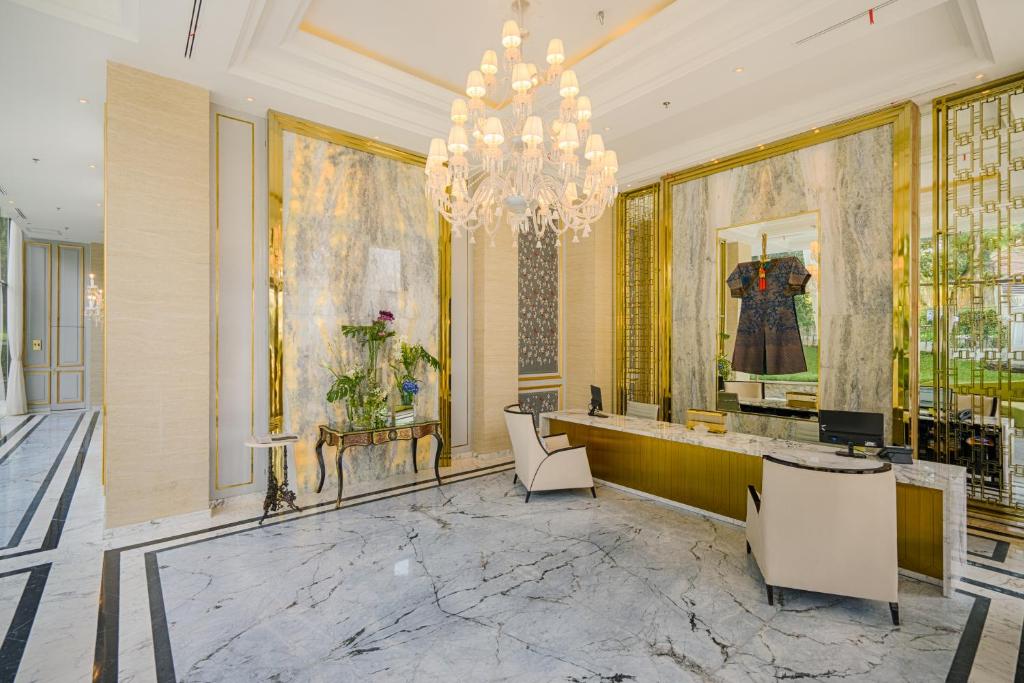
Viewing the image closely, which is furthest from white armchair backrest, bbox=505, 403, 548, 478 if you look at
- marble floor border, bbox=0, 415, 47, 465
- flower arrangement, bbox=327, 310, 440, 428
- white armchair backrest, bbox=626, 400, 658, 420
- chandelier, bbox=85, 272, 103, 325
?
chandelier, bbox=85, 272, 103, 325

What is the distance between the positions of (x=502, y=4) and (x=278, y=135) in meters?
2.49

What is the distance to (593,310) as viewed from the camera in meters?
7.02

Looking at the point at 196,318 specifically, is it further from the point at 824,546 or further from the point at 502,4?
the point at 824,546

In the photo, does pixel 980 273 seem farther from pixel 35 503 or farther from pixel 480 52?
pixel 35 503

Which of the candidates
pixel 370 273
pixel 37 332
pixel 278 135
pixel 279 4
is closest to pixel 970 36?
pixel 279 4

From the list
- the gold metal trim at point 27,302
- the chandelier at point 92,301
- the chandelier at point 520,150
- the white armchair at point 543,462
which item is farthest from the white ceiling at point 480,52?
the gold metal trim at point 27,302

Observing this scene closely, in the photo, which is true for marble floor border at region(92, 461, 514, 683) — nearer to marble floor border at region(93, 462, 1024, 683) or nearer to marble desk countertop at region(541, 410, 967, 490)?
marble floor border at region(93, 462, 1024, 683)

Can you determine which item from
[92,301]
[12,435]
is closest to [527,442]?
[12,435]

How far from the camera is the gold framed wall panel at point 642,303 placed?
626 cm

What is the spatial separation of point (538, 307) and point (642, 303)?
1.48m

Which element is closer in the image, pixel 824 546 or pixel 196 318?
pixel 824 546

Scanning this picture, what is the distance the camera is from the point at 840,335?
188 inches

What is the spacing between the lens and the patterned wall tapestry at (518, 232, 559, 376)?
6.89 metres

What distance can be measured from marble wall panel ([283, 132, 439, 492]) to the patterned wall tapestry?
149 cm
